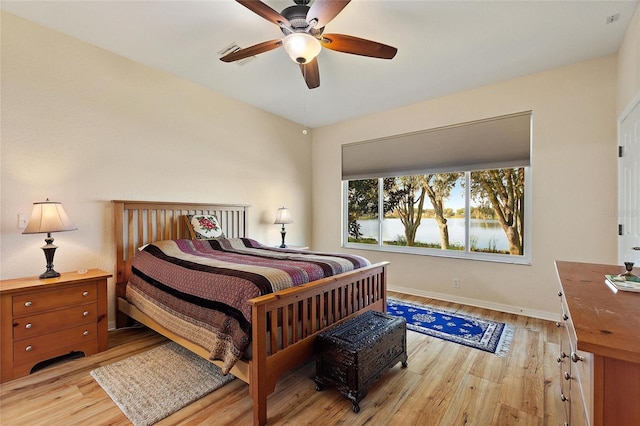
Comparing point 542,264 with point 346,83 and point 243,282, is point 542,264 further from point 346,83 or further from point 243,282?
point 243,282

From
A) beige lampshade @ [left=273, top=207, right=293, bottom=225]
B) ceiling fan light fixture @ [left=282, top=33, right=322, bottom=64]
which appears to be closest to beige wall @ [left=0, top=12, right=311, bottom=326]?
beige lampshade @ [left=273, top=207, right=293, bottom=225]

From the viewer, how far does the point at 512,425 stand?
1.58m

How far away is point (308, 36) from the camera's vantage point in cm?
188

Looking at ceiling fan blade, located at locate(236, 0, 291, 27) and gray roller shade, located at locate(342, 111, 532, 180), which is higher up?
ceiling fan blade, located at locate(236, 0, 291, 27)

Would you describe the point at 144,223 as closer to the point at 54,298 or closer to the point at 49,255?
the point at 49,255

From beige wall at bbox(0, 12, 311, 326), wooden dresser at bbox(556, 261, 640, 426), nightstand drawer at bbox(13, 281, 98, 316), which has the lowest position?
nightstand drawer at bbox(13, 281, 98, 316)

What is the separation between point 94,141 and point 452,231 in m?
4.17

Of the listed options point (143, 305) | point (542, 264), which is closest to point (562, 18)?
point (542, 264)

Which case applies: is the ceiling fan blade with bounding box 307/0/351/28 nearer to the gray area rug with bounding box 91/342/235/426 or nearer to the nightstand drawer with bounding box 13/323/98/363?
the gray area rug with bounding box 91/342/235/426

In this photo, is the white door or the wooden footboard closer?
the wooden footboard

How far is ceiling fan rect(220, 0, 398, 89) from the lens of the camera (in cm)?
174

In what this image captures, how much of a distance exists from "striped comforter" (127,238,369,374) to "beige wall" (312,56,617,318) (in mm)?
1908

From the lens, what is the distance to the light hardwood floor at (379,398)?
5.33ft

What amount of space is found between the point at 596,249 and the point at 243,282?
339 cm
